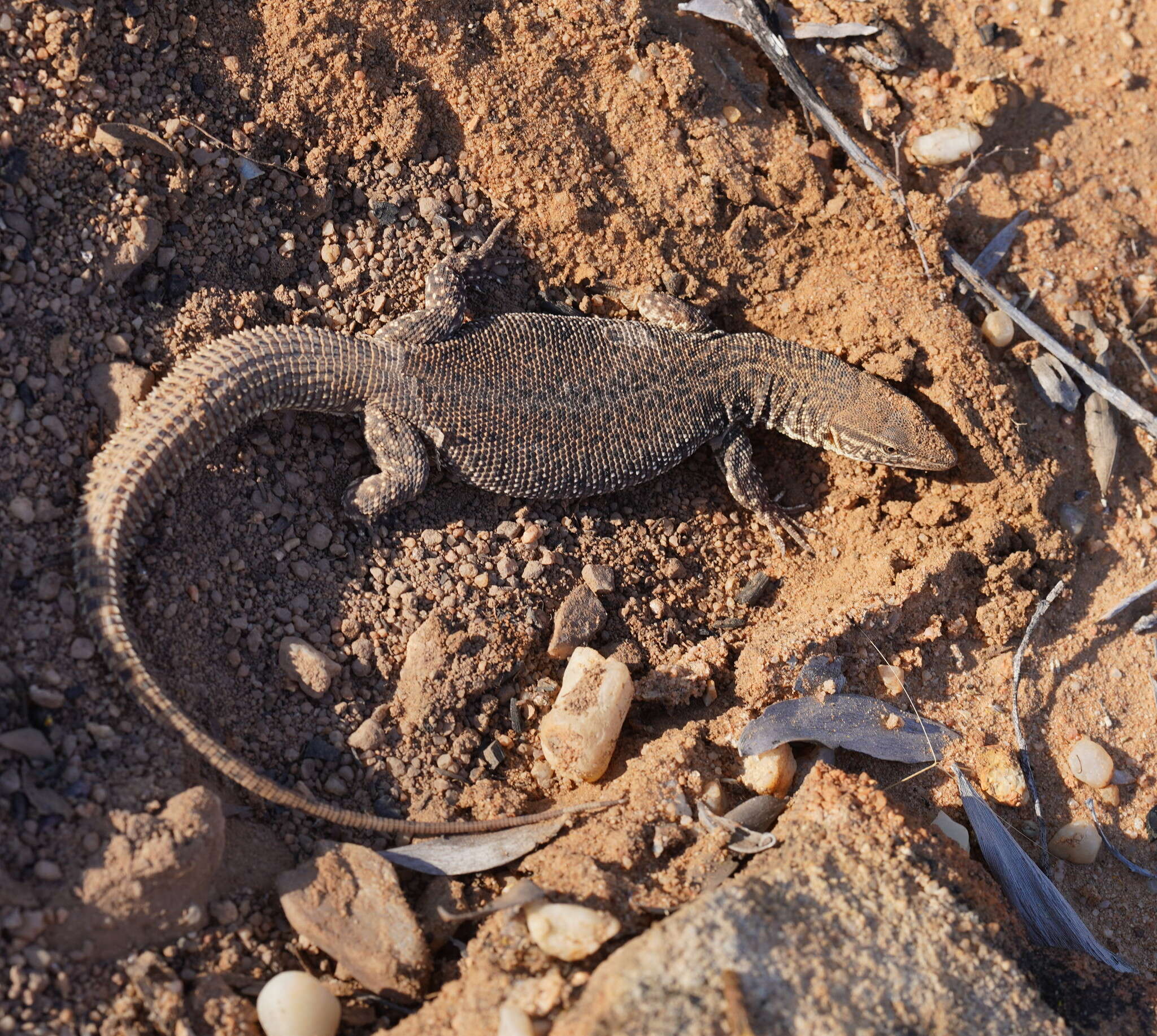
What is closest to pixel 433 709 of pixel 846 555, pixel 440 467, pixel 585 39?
pixel 440 467

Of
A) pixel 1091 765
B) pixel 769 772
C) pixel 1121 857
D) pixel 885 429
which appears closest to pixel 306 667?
pixel 769 772

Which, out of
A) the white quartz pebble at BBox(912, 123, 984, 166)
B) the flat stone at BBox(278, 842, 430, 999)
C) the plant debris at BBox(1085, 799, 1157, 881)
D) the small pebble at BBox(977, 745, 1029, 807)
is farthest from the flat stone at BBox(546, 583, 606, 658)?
the white quartz pebble at BBox(912, 123, 984, 166)

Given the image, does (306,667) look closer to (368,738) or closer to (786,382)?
(368,738)

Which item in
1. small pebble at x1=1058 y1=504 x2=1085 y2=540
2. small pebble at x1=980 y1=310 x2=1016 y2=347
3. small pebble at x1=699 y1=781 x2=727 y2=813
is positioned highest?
small pebble at x1=980 y1=310 x2=1016 y2=347

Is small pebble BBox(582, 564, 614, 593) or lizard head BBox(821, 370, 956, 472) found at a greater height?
lizard head BBox(821, 370, 956, 472)

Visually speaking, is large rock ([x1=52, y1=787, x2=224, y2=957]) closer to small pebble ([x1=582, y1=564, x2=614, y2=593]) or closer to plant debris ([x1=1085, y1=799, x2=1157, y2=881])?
small pebble ([x1=582, y1=564, x2=614, y2=593])
